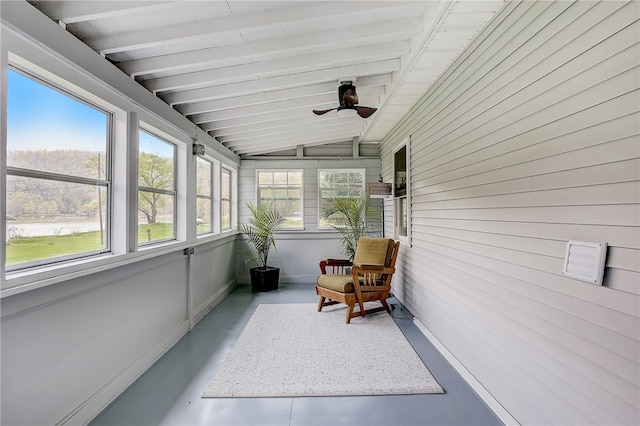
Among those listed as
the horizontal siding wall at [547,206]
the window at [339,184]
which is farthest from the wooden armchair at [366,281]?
the window at [339,184]

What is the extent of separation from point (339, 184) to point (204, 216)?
102 inches

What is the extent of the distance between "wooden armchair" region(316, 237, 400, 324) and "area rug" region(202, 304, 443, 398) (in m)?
0.24

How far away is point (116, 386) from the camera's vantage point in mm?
2088

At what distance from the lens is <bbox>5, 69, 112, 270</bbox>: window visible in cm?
150

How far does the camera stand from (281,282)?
554cm

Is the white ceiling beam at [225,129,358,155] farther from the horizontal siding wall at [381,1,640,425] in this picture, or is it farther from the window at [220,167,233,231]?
the horizontal siding wall at [381,1,640,425]

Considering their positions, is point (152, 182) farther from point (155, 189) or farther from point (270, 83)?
point (270, 83)

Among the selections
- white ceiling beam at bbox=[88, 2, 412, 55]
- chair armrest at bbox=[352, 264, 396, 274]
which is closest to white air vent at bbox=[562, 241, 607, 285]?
white ceiling beam at bbox=[88, 2, 412, 55]

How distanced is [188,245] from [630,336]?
3447 mm

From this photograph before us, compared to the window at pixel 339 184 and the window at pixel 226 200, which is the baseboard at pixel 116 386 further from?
the window at pixel 339 184

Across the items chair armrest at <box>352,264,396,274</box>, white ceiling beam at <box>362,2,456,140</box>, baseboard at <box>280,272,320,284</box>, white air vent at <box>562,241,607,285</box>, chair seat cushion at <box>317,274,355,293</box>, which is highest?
white ceiling beam at <box>362,2,456,140</box>

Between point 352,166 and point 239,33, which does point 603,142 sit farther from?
point 352,166

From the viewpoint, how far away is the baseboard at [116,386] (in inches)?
69.8

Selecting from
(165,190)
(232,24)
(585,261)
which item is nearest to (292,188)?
(165,190)
